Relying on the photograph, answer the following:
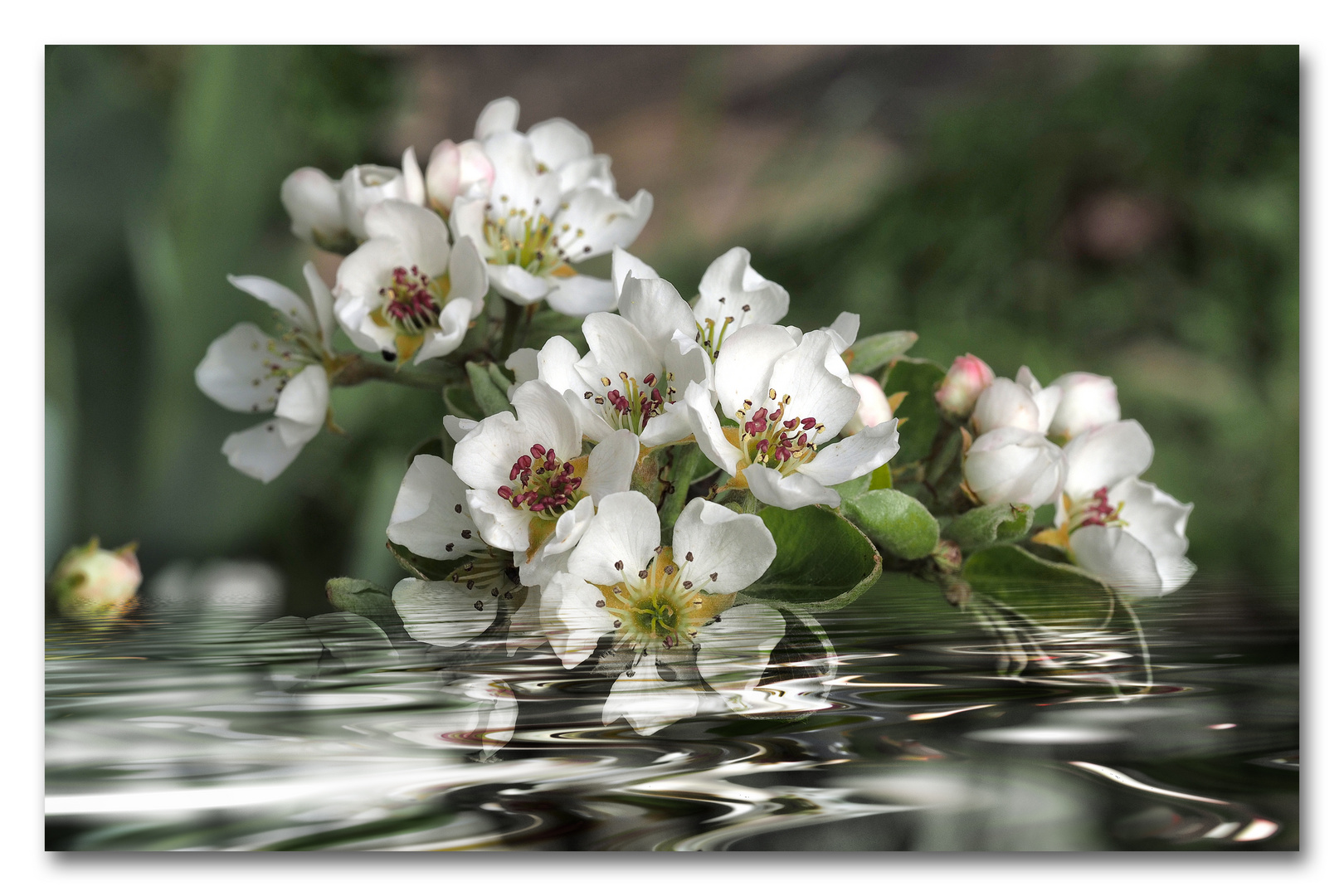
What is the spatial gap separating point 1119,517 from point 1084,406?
57 millimetres

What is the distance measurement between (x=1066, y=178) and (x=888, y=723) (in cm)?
131

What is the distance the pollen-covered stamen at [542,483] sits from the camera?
0.39 metres

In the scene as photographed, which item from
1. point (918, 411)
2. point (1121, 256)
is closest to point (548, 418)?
point (918, 411)

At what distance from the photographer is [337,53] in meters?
1.36

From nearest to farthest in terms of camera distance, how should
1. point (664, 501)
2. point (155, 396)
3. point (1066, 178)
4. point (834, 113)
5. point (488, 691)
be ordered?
point (664, 501), point (488, 691), point (155, 396), point (834, 113), point (1066, 178)

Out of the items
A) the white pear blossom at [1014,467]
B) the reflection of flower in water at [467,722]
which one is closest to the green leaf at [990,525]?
the white pear blossom at [1014,467]

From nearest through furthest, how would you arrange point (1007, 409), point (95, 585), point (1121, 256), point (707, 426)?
point (707, 426) → point (1007, 409) → point (95, 585) → point (1121, 256)

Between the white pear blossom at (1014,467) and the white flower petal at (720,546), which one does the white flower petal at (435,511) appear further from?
the white pear blossom at (1014,467)

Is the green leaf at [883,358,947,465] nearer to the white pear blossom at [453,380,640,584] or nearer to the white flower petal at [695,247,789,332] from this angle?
the white flower petal at [695,247,789,332]

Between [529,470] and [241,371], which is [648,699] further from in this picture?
[241,371]

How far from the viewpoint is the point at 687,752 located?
55 centimetres
